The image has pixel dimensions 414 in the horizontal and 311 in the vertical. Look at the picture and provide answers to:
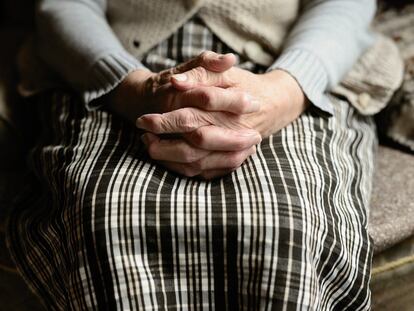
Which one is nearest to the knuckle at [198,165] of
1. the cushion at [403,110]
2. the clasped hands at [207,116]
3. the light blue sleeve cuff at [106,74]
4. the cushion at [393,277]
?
the clasped hands at [207,116]

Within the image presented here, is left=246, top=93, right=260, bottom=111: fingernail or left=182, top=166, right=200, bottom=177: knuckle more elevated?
left=246, top=93, right=260, bottom=111: fingernail

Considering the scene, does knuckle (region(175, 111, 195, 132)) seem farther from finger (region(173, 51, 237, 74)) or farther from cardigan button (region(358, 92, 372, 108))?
cardigan button (region(358, 92, 372, 108))

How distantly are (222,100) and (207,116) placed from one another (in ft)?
0.10

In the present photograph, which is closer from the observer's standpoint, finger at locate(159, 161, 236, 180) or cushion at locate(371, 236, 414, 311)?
finger at locate(159, 161, 236, 180)

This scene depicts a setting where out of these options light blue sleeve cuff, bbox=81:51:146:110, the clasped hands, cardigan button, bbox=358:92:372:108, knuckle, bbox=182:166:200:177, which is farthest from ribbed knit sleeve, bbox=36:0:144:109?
cardigan button, bbox=358:92:372:108

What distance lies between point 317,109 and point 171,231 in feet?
1.06

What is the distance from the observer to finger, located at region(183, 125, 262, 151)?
707mm

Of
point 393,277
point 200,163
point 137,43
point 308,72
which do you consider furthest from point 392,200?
point 137,43

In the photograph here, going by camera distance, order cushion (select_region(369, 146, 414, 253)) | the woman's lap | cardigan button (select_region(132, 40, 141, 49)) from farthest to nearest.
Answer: cardigan button (select_region(132, 40, 141, 49)), cushion (select_region(369, 146, 414, 253)), the woman's lap

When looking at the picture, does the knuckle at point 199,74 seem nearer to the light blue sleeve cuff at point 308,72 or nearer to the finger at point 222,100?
the finger at point 222,100

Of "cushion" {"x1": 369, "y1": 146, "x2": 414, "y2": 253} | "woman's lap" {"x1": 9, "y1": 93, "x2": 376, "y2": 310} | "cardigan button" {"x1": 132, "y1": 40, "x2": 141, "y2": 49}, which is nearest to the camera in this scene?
"woman's lap" {"x1": 9, "y1": 93, "x2": 376, "y2": 310}

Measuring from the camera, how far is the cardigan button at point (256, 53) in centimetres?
92

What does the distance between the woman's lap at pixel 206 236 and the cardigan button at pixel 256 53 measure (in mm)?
209

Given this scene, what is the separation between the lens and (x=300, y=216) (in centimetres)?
67
